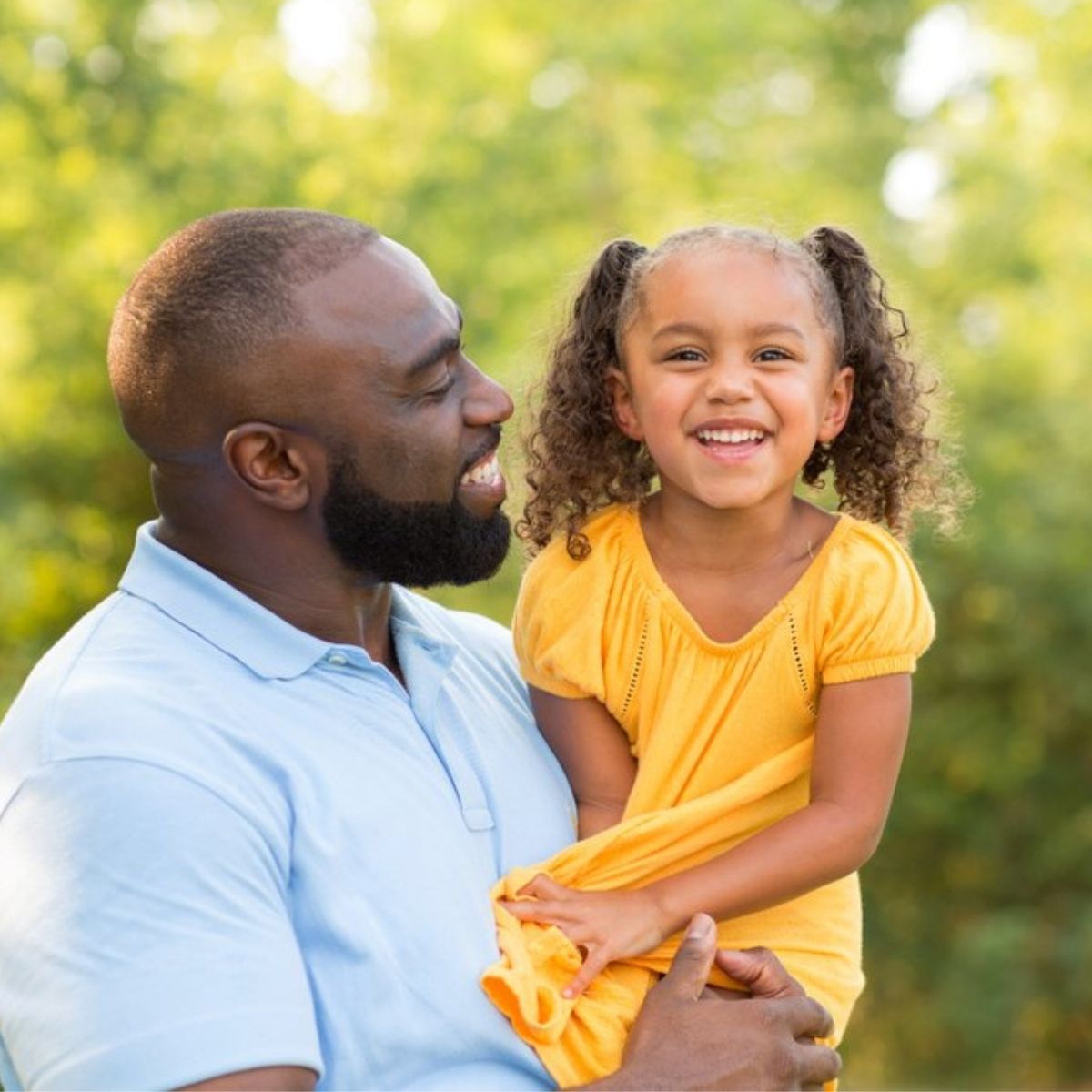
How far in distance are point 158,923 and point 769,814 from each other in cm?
96

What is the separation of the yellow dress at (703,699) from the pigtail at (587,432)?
123 millimetres

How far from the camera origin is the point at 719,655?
2727 millimetres

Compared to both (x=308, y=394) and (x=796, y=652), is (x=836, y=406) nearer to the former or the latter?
(x=796, y=652)

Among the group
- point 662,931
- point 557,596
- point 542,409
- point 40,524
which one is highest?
point 40,524

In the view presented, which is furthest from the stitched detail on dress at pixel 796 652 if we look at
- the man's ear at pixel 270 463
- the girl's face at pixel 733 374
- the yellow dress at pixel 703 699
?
the man's ear at pixel 270 463

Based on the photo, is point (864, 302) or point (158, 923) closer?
point (158, 923)

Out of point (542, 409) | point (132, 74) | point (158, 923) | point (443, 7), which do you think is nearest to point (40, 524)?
point (132, 74)

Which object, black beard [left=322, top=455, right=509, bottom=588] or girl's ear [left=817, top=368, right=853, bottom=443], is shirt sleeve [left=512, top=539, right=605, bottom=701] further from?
girl's ear [left=817, top=368, right=853, bottom=443]

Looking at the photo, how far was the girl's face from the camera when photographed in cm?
267

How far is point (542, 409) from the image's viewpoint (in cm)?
307

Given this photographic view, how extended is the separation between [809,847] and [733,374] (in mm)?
643

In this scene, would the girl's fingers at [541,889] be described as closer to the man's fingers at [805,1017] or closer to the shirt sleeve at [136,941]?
the man's fingers at [805,1017]

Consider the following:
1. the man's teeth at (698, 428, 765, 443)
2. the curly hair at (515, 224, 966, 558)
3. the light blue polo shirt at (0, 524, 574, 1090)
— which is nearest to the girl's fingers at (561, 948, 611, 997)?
the light blue polo shirt at (0, 524, 574, 1090)

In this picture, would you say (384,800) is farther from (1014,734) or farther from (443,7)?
(443,7)
